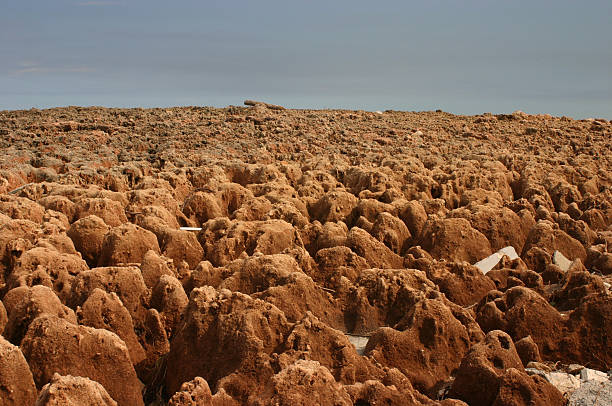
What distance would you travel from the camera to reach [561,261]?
6.79 metres

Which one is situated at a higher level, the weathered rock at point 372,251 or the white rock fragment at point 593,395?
the weathered rock at point 372,251

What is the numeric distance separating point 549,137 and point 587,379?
13.9m

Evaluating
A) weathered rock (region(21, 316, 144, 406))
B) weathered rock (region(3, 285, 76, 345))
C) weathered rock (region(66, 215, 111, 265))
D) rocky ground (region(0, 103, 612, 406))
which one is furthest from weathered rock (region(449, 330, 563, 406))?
weathered rock (region(66, 215, 111, 265))

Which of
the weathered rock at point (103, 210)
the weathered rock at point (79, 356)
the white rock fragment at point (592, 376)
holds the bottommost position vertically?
the weathered rock at point (79, 356)

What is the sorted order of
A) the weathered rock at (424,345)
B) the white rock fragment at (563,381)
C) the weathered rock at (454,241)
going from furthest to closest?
the weathered rock at (454,241) < the weathered rock at (424,345) < the white rock fragment at (563,381)

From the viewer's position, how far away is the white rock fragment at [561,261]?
6682 millimetres

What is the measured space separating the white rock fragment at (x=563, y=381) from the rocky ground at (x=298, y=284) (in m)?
0.02

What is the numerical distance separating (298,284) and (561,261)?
333 centimetres

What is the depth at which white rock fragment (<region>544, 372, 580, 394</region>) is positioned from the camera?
3830 mm

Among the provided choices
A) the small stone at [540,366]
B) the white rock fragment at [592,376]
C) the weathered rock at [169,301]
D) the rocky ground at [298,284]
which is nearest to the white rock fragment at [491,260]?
the rocky ground at [298,284]

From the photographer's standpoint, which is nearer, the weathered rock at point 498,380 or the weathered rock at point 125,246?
the weathered rock at point 498,380

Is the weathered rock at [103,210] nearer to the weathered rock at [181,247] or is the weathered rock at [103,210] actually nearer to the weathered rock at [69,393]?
the weathered rock at [181,247]

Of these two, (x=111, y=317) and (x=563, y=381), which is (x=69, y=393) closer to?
(x=111, y=317)

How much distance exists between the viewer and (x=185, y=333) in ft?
14.3
